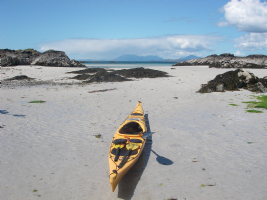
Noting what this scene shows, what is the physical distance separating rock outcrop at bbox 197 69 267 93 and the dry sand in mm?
4125

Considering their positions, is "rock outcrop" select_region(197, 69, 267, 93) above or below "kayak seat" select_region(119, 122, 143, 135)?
above

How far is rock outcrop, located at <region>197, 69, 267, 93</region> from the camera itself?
1535cm

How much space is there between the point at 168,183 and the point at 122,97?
988 centimetres

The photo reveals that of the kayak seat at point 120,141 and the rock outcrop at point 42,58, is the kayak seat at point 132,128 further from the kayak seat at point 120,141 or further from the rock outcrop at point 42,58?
the rock outcrop at point 42,58

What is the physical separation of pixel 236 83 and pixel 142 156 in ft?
44.0

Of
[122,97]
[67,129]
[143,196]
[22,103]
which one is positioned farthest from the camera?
[122,97]

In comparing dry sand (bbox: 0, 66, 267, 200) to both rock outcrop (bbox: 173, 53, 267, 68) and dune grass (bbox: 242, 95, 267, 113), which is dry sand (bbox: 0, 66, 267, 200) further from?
rock outcrop (bbox: 173, 53, 267, 68)

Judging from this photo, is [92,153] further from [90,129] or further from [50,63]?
[50,63]

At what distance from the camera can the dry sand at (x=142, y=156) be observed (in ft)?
15.2

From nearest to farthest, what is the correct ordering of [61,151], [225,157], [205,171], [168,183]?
[168,183]
[205,171]
[225,157]
[61,151]

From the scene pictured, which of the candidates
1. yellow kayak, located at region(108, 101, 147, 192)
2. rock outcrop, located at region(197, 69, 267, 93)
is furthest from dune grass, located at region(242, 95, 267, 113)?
yellow kayak, located at region(108, 101, 147, 192)

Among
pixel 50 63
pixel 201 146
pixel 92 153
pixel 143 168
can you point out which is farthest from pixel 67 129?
pixel 50 63

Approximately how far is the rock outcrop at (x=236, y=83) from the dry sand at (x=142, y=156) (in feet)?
13.5

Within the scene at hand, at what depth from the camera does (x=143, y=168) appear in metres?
5.57
